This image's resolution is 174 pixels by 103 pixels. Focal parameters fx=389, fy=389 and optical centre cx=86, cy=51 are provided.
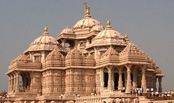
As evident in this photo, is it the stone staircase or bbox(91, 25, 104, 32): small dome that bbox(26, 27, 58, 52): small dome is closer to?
bbox(91, 25, 104, 32): small dome

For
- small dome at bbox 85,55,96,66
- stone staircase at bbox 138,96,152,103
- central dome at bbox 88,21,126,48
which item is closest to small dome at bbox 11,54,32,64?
small dome at bbox 85,55,96,66

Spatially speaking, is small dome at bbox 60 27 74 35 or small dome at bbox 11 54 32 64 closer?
small dome at bbox 11 54 32 64

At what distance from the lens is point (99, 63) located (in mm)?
74000

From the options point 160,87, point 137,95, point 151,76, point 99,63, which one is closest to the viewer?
point 137,95

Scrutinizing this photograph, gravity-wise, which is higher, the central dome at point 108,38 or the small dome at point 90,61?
the central dome at point 108,38

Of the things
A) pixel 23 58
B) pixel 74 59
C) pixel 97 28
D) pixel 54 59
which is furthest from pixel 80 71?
pixel 97 28

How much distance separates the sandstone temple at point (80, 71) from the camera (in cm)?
6850

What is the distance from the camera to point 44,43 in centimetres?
8306

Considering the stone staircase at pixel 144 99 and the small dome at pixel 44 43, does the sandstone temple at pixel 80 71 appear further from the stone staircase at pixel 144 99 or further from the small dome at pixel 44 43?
the stone staircase at pixel 144 99

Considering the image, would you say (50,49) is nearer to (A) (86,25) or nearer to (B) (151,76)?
(A) (86,25)

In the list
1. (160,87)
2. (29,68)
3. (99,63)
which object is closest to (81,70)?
(99,63)

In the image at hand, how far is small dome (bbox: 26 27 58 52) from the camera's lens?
8256 centimetres

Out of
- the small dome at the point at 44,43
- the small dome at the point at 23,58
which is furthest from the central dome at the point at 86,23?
the small dome at the point at 23,58

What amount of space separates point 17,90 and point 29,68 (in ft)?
18.0
